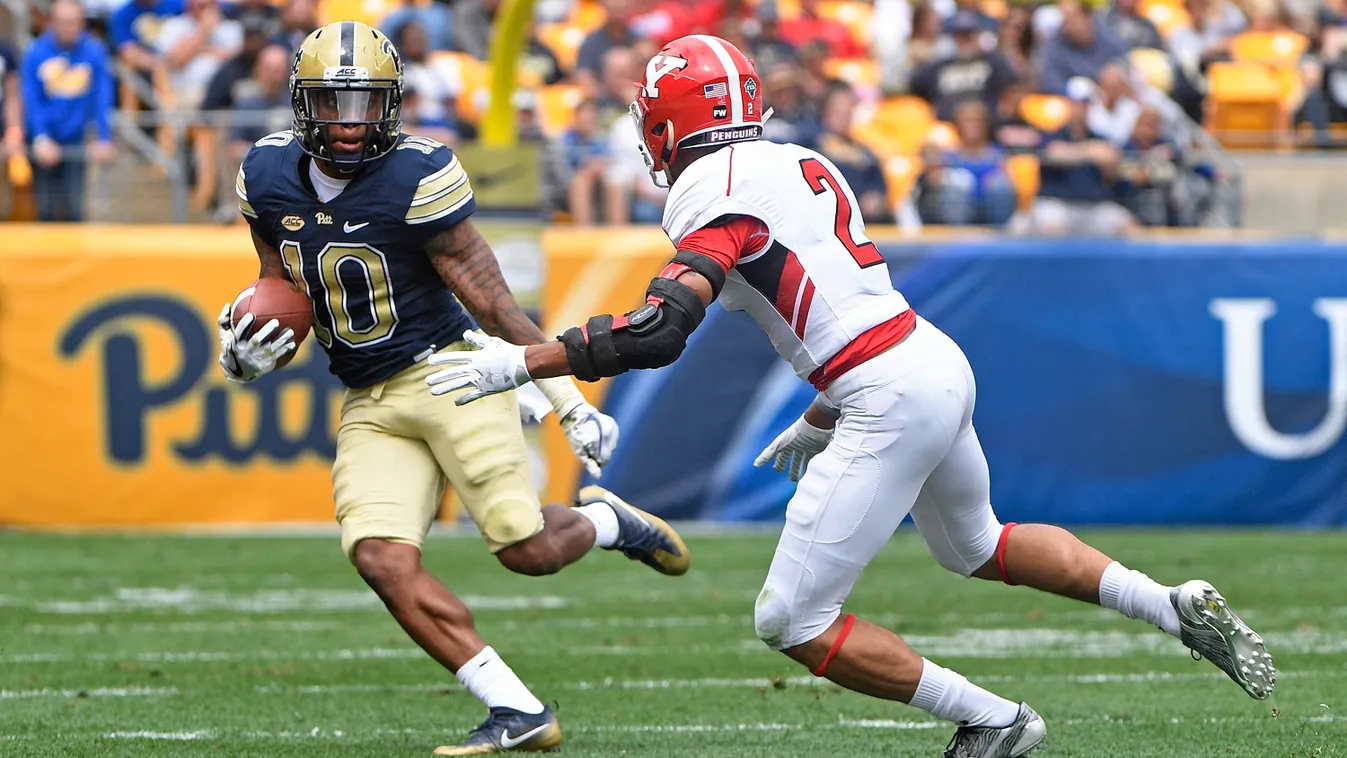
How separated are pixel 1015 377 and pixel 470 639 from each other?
5.86 m

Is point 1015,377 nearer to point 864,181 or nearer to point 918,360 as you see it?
point 864,181

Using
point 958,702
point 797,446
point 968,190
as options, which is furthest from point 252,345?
point 968,190

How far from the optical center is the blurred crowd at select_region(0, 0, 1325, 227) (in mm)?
10695

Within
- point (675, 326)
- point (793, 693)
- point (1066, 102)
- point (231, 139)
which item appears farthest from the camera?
point (1066, 102)

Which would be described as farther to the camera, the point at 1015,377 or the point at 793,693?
the point at 1015,377

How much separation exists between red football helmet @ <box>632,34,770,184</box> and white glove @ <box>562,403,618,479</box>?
78 centimetres

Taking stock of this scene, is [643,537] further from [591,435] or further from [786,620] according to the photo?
[786,620]

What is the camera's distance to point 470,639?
15.2 feet

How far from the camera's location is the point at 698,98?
4188mm

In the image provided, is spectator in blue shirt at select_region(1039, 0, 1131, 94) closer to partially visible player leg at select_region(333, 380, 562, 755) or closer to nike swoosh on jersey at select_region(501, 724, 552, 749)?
partially visible player leg at select_region(333, 380, 562, 755)

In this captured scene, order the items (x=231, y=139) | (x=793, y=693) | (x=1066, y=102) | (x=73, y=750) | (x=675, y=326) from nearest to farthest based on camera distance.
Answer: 1. (x=675, y=326)
2. (x=73, y=750)
3. (x=793, y=693)
4. (x=231, y=139)
5. (x=1066, y=102)

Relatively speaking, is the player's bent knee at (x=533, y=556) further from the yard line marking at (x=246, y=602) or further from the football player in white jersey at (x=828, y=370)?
the yard line marking at (x=246, y=602)

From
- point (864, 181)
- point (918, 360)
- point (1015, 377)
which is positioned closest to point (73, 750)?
point (918, 360)

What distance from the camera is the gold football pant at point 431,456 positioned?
15.6ft
